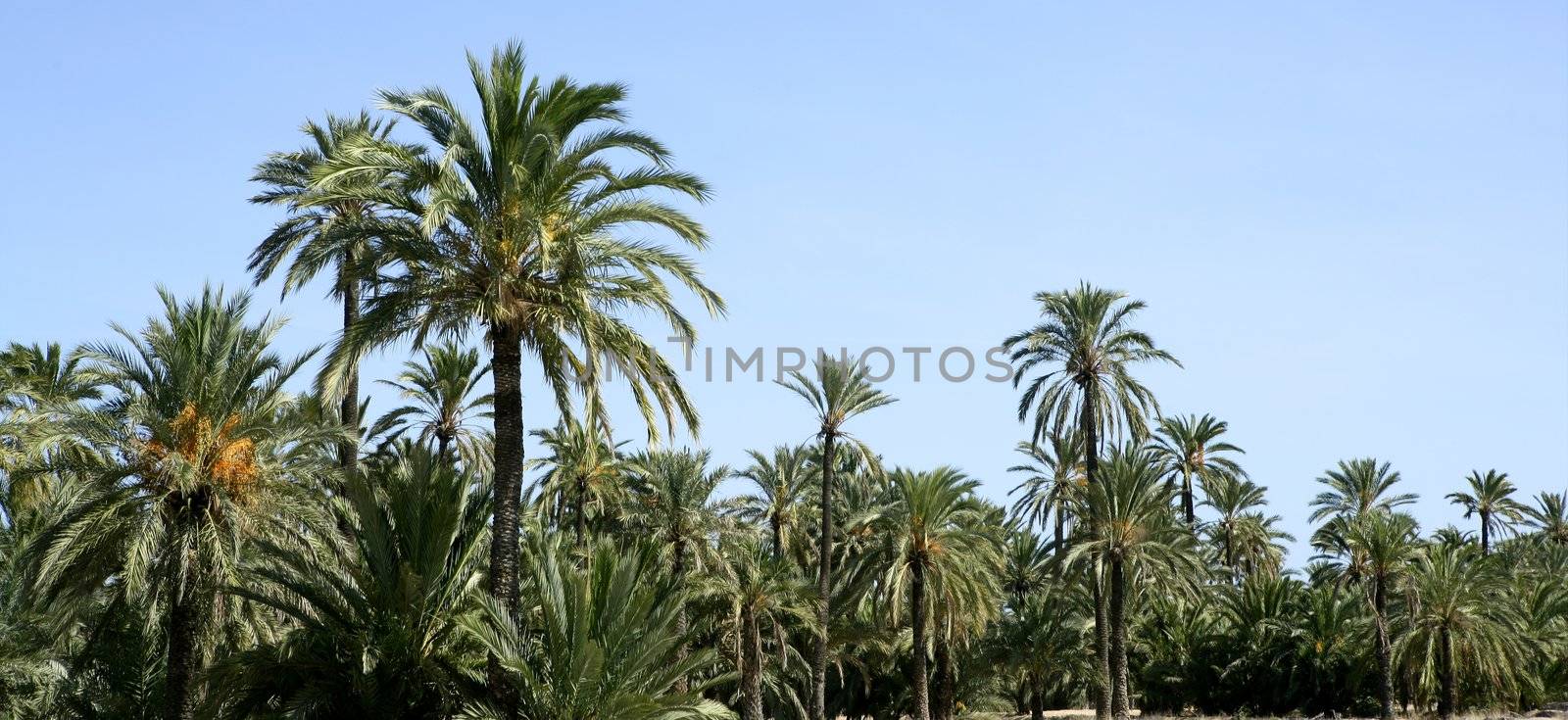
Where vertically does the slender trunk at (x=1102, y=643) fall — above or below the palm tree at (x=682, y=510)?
below

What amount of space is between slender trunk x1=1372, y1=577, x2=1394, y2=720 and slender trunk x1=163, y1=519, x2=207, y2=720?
129 feet

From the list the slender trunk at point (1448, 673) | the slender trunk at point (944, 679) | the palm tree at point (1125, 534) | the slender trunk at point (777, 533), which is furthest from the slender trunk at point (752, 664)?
the slender trunk at point (1448, 673)

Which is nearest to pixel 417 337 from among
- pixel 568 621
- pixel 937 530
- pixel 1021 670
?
pixel 568 621

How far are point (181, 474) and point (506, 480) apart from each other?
17.4ft

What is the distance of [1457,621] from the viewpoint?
4719cm

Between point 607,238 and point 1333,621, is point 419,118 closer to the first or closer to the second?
point 607,238

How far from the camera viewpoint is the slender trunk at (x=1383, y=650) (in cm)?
4769

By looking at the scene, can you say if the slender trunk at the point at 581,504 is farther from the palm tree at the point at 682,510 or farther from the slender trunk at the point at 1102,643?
the slender trunk at the point at 1102,643

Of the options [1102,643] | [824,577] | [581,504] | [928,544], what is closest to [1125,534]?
[1102,643]

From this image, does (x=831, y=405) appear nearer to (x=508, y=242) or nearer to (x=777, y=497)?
(x=777, y=497)

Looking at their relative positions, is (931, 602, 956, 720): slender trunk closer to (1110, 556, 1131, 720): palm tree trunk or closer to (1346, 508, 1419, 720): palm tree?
(1110, 556, 1131, 720): palm tree trunk

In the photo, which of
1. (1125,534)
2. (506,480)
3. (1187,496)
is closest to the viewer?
(506,480)

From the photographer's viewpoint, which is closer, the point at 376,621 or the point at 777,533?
the point at 376,621

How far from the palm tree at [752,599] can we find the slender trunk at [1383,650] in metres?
19.7
